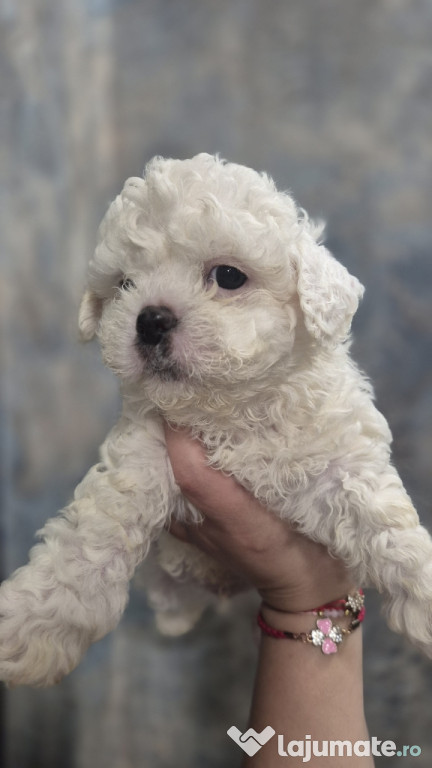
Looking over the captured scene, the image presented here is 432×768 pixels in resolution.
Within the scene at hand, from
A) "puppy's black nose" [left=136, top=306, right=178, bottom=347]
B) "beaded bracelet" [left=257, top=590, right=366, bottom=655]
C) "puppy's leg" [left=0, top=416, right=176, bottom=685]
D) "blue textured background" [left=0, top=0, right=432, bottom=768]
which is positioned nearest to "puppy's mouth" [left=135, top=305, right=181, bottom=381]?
"puppy's black nose" [left=136, top=306, right=178, bottom=347]

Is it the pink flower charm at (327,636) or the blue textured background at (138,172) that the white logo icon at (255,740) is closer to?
the pink flower charm at (327,636)

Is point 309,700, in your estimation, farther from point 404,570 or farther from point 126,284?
point 126,284

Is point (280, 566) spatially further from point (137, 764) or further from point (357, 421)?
point (137, 764)

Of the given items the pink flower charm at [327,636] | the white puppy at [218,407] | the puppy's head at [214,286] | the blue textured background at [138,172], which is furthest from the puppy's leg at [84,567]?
the blue textured background at [138,172]

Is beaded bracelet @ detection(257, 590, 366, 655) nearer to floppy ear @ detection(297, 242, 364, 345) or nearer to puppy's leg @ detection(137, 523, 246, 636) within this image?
puppy's leg @ detection(137, 523, 246, 636)

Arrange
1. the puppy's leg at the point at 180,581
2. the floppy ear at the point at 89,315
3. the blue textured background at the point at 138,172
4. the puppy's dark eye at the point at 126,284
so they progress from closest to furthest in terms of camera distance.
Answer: the puppy's dark eye at the point at 126,284 → the floppy ear at the point at 89,315 → the puppy's leg at the point at 180,581 → the blue textured background at the point at 138,172

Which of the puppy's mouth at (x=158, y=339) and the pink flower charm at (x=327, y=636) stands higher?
the puppy's mouth at (x=158, y=339)
